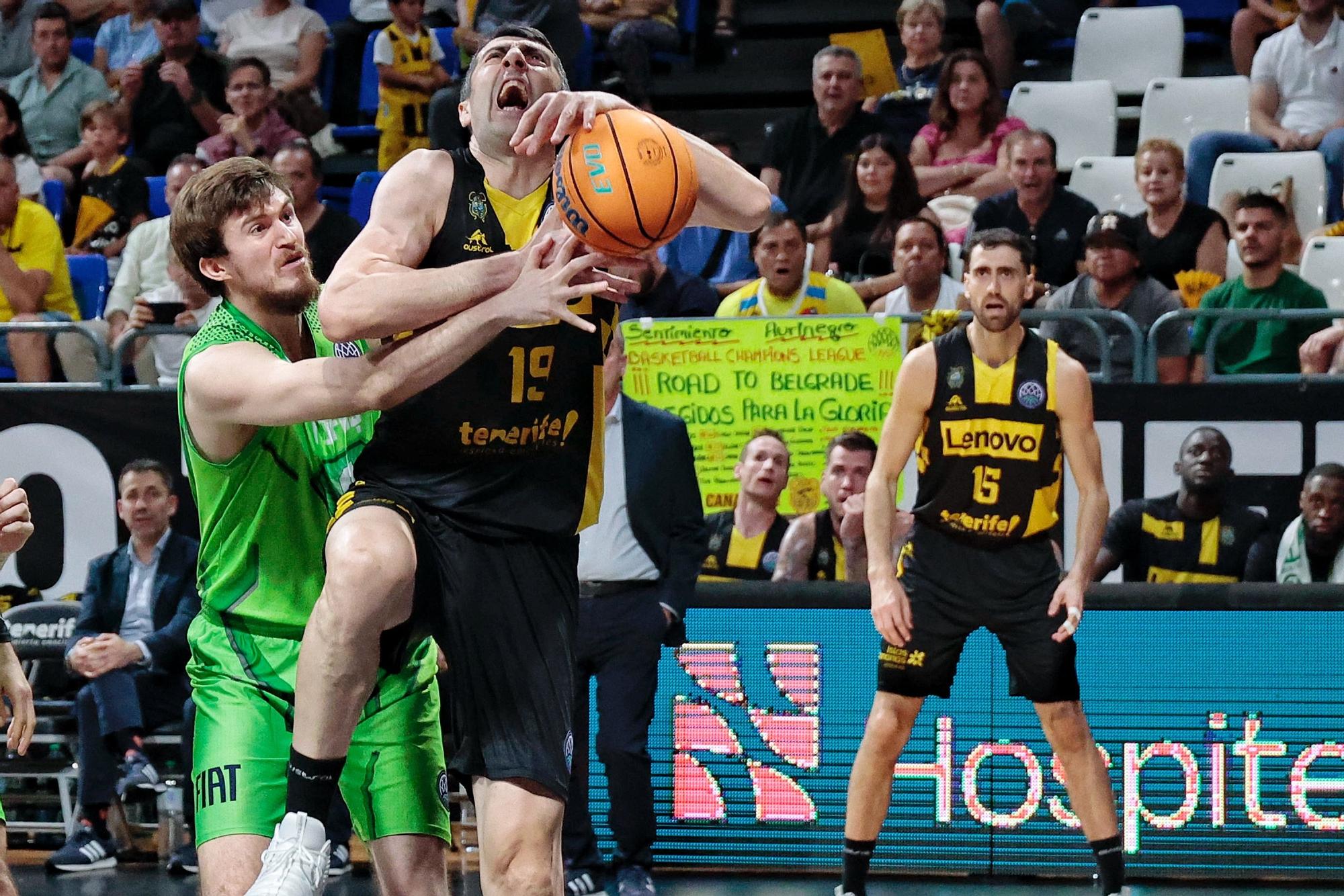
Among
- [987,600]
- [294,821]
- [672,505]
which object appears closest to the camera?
[294,821]

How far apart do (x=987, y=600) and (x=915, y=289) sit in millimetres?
2482

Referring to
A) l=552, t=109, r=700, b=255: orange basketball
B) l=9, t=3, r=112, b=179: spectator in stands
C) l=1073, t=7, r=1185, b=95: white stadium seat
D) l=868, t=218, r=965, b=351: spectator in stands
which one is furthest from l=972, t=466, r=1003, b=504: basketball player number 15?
l=9, t=3, r=112, b=179: spectator in stands

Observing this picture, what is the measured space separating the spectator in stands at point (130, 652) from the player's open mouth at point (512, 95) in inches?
182

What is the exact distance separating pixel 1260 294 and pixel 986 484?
263cm

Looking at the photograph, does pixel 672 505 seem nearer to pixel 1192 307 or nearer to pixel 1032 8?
pixel 1192 307

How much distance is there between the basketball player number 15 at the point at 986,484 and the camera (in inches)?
265

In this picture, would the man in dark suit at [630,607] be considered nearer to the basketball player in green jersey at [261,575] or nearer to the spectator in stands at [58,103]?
the basketball player in green jersey at [261,575]

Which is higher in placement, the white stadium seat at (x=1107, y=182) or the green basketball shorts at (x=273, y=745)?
the white stadium seat at (x=1107, y=182)

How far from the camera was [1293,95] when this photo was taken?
10.6m

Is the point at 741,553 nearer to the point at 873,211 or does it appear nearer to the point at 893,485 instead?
the point at 893,485

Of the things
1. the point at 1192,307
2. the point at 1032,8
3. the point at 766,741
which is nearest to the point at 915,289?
the point at 1192,307

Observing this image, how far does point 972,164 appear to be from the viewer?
1025 cm

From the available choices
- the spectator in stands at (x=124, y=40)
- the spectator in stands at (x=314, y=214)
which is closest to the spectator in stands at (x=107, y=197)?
the spectator in stands at (x=124, y=40)

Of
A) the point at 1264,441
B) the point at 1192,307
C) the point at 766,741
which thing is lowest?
the point at 766,741
